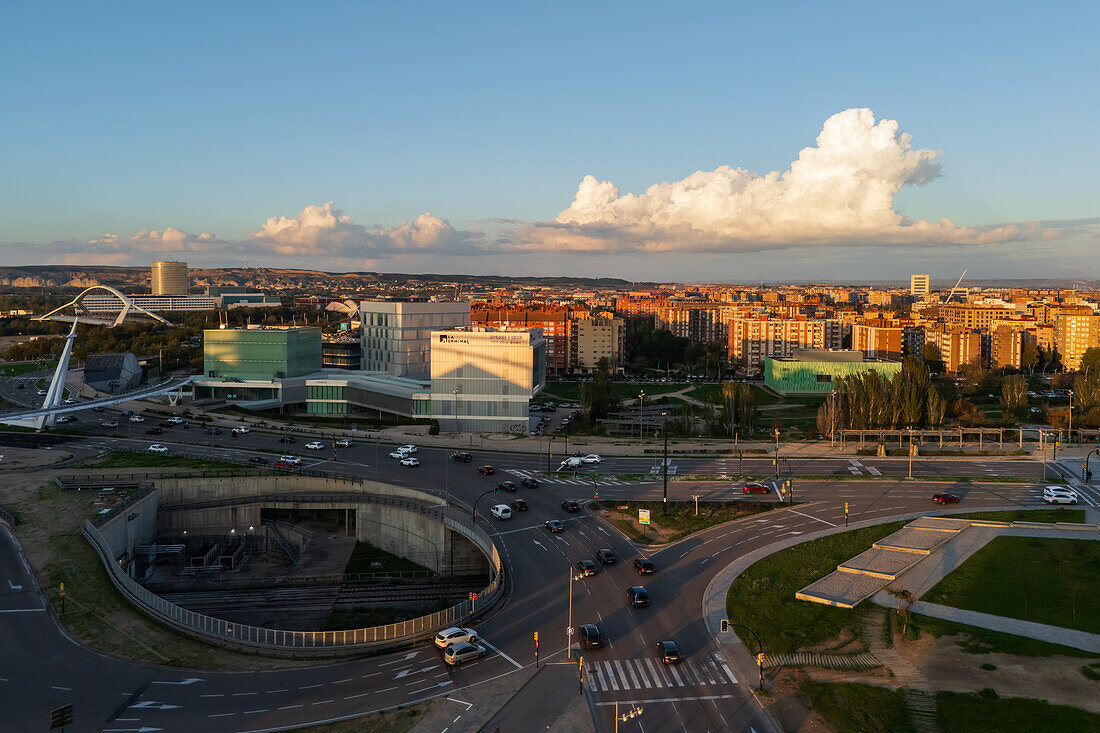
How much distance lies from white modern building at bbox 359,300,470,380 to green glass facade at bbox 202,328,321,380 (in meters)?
10.9

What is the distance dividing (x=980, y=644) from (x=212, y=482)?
49.8 metres

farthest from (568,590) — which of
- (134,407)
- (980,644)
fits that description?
(134,407)

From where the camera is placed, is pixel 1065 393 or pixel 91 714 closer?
pixel 91 714

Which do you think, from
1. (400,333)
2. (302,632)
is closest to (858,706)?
(302,632)

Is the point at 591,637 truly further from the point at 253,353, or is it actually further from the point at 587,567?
the point at 253,353

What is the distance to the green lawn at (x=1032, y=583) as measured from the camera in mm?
33500

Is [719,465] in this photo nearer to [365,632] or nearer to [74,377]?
[365,632]

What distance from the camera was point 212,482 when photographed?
5622cm

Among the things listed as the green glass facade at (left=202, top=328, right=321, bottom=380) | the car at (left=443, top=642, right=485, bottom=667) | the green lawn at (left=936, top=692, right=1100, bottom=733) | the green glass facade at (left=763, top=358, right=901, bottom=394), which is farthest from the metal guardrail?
the green glass facade at (left=763, top=358, right=901, bottom=394)

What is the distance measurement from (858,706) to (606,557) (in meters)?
15.5

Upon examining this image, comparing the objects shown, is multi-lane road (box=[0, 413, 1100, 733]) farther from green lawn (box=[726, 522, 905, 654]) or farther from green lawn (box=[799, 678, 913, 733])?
green lawn (box=[799, 678, 913, 733])

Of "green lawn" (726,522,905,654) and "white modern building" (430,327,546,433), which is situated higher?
"white modern building" (430,327,546,433)

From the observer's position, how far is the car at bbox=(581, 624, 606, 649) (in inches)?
1164

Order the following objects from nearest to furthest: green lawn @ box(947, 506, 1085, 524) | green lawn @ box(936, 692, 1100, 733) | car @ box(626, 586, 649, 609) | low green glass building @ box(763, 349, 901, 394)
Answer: green lawn @ box(936, 692, 1100, 733)
car @ box(626, 586, 649, 609)
green lawn @ box(947, 506, 1085, 524)
low green glass building @ box(763, 349, 901, 394)
